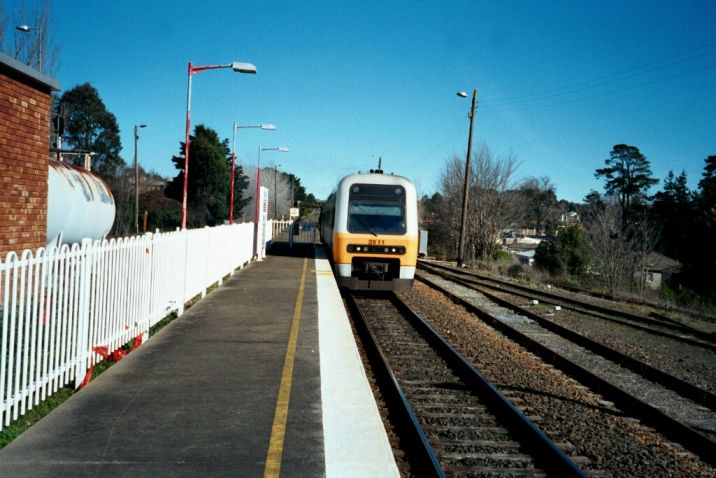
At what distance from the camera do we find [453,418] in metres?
6.30

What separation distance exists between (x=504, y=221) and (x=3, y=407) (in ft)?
143

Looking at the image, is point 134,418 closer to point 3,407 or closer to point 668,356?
point 3,407

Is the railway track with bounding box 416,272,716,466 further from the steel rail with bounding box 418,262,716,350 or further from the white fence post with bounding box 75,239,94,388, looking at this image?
the white fence post with bounding box 75,239,94,388

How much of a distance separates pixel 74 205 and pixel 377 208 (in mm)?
7265

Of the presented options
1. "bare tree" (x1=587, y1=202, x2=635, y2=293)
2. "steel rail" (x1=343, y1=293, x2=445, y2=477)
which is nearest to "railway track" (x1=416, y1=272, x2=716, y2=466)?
"steel rail" (x1=343, y1=293, x2=445, y2=477)

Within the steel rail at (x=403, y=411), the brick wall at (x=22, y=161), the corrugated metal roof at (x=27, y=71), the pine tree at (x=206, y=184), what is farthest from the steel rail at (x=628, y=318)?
the pine tree at (x=206, y=184)

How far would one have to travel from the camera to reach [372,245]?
15344 millimetres

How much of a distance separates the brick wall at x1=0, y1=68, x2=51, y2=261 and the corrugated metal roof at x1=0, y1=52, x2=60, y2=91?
4.0 inches

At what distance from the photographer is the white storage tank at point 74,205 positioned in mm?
10945

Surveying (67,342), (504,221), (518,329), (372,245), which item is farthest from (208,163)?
(67,342)

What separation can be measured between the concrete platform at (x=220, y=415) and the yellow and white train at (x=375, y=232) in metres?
5.78

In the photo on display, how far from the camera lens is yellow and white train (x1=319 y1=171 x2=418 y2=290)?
15.4m

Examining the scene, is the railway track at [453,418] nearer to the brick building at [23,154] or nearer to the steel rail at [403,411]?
the steel rail at [403,411]

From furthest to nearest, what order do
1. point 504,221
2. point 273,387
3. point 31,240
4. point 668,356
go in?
point 504,221, point 668,356, point 31,240, point 273,387
